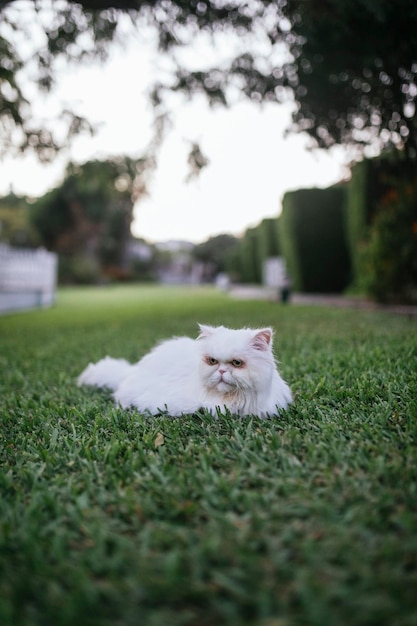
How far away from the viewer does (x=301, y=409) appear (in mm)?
2287

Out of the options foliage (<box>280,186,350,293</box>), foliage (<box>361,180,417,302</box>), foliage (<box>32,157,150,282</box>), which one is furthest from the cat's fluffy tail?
foliage (<box>32,157,150,282</box>)

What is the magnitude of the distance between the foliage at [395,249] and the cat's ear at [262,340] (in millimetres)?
5532

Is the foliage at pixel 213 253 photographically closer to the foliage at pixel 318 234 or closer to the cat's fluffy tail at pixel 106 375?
the foliage at pixel 318 234

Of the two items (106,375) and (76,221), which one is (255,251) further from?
(106,375)

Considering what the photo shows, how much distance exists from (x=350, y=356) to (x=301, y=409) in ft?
4.78

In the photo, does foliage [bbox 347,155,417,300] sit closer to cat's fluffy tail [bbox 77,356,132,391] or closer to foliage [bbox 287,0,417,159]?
foliage [bbox 287,0,417,159]

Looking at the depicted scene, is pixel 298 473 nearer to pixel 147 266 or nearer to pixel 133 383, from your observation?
pixel 133 383

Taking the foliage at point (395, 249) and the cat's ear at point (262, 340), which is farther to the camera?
the foliage at point (395, 249)

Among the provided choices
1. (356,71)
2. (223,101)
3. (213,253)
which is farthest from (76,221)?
(356,71)

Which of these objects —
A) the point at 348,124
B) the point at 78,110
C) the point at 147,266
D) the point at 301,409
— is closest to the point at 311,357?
the point at 301,409

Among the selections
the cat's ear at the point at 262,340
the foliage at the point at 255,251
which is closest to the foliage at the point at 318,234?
the foliage at the point at 255,251

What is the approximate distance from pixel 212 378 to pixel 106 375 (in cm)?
131

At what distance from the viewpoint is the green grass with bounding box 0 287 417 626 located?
997 millimetres

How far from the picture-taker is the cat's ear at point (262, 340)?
2.11 meters
